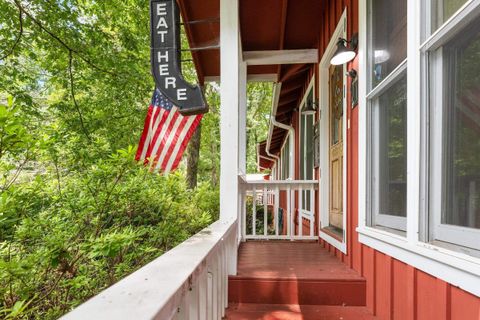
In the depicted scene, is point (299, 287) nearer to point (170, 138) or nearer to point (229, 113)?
point (229, 113)

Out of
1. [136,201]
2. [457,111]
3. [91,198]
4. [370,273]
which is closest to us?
[457,111]

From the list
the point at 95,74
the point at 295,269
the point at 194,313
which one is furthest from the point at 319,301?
the point at 95,74

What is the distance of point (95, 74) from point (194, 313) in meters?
5.93

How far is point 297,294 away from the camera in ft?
8.17

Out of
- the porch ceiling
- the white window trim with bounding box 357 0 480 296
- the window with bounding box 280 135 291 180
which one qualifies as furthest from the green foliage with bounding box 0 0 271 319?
the window with bounding box 280 135 291 180

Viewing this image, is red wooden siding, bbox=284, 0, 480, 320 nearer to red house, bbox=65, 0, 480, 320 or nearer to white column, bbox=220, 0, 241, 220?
red house, bbox=65, 0, 480, 320

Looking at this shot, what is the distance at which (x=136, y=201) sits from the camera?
3.55 m

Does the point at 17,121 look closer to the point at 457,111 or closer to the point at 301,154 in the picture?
the point at 457,111

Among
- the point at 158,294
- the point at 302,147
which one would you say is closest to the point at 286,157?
the point at 302,147

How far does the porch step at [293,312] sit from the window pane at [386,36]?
1.71 m

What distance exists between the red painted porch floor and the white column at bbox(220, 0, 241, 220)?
590mm

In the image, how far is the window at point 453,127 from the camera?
1261mm

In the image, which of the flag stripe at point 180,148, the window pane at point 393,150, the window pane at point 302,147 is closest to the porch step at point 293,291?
the window pane at point 393,150

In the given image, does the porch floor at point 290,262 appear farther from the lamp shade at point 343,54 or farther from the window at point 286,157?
the window at point 286,157
